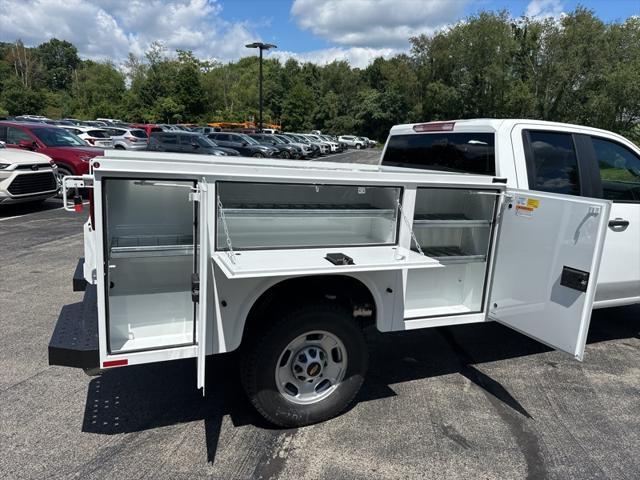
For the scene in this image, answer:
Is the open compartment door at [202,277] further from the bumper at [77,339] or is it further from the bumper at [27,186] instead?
the bumper at [27,186]

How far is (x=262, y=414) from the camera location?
123 inches

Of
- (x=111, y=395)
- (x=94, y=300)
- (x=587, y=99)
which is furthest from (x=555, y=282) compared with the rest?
(x=587, y=99)

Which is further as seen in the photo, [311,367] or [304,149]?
[304,149]

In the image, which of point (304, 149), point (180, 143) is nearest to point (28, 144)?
point (180, 143)

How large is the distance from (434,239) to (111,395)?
294 centimetres

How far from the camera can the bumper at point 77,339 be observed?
2670mm

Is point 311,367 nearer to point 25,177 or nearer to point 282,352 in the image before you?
point 282,352

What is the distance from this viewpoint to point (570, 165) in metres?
4.21

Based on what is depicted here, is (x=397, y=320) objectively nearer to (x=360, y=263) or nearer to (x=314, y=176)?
(x=360, y=263)

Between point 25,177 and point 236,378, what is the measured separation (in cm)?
870

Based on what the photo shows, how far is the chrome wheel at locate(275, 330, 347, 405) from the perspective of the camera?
10.3 feet

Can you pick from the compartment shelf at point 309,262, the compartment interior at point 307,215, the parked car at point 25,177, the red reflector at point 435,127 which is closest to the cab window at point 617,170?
the red reflector at point 435,127

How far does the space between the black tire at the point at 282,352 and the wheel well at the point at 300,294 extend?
0.06m

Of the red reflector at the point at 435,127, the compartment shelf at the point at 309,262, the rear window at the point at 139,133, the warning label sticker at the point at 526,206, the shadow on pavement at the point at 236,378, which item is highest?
the red reflector at the point at 435,127
